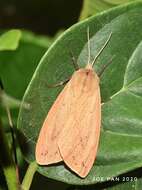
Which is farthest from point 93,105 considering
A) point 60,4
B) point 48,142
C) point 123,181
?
point 60,4

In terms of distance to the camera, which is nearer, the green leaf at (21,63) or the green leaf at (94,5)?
the green leaf at (94,5)

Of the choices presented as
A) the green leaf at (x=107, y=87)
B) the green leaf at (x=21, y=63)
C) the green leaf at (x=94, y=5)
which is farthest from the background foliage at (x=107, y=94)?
the green leaf at (x=21, y=63)

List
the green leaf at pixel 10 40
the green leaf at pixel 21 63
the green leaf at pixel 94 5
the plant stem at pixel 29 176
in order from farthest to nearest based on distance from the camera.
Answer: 1. the green leaf at pixel 21 63
2. the green leaf at pixel 94 5
3. the plant stem at pixel 29 176
4. the green leaf at pixel 10 40

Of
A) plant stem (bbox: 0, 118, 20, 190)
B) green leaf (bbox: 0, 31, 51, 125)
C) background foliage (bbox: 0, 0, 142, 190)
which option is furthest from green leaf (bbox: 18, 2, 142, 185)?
green leaf (bbox: 0, 31, 51, 125)

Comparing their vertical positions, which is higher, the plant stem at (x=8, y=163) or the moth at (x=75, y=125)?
the plant stem at (x=8, y=163)

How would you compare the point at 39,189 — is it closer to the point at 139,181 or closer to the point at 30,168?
the point at 30,168

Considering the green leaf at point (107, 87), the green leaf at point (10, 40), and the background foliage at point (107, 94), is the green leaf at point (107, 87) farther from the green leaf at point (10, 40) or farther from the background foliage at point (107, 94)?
the green leaf at point (10, 40)
